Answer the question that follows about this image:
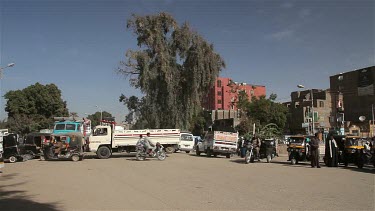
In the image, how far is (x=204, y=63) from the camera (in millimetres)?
38344

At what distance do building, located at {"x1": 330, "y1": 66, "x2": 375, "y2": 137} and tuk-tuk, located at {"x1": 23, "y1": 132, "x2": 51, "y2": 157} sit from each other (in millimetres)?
54283

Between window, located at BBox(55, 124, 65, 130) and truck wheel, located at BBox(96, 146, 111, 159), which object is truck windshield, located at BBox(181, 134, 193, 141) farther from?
window, located at BBox(55, 124, 65, 130)

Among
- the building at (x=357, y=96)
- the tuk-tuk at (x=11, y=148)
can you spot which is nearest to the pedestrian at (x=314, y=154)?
the tuk-tuk at (x=11, y=148)

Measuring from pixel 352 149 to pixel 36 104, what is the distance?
61.9 metres

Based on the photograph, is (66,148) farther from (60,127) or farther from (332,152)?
(332,152)

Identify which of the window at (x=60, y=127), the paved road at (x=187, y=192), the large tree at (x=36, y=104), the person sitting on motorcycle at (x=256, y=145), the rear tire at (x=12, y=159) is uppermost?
the large tree at (x=36, y=104)

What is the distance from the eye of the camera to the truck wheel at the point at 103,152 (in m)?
28.2

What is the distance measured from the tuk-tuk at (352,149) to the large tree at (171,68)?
19.4 meters

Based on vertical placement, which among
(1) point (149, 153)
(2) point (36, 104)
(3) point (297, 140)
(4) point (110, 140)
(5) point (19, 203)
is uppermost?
(2) point (36, 104)

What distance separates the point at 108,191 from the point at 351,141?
1449 cm

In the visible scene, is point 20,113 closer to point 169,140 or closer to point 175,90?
point 175,90

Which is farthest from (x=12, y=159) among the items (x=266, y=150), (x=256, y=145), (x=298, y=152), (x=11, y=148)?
(x=298, y=152)

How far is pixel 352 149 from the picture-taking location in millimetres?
20078

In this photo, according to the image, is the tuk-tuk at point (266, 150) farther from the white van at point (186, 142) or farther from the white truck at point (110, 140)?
the white van at point (186, 142)
